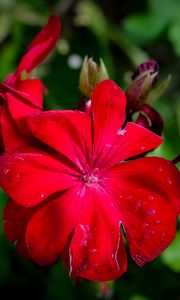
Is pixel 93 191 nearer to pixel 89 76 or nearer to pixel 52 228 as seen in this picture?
pixel 52 228

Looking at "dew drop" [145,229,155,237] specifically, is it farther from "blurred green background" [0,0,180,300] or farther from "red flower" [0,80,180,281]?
"blurred green background" [0,0,180,300]

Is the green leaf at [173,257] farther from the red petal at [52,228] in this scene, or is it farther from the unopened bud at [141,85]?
the red petal at [52,228]

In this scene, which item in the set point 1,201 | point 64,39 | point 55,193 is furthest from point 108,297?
Answer: point 64,39

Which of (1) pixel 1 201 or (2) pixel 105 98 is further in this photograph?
(1) pixel 1 201

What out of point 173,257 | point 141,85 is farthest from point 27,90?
point 173,257

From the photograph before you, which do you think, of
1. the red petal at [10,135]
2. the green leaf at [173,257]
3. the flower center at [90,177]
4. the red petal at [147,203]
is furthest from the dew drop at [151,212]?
the green leaf at [173,257]

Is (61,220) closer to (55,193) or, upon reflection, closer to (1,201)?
(55,193)
